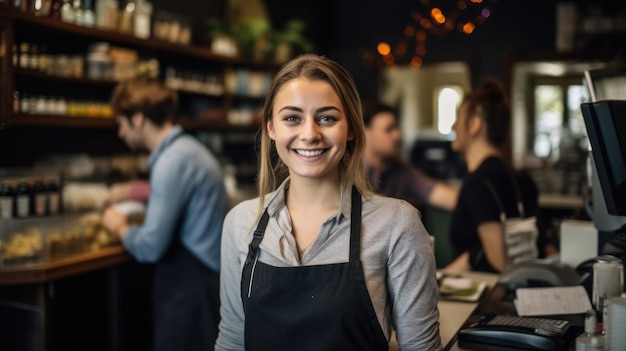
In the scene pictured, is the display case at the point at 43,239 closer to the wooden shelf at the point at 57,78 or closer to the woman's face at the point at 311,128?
the wooden shelf at the point at 57,78

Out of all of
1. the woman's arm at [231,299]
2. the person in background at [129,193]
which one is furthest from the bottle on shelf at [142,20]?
the woman's arm at [231,299]

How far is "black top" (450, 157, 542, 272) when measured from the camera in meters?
2.86

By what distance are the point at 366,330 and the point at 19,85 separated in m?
2.98

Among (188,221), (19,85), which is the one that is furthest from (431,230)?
(19,85)

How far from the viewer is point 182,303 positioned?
3074 millimetres

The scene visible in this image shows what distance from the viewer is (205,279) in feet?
10.2

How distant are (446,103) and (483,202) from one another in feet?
21.5

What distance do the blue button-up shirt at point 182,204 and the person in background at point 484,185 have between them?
1.13m

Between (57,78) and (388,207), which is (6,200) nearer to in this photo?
(57,78)

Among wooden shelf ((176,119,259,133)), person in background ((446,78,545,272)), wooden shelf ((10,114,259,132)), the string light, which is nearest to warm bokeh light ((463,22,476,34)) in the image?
the string light

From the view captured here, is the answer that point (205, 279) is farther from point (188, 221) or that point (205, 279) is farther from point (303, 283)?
point (303, 283)

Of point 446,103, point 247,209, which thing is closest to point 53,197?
point 247,209

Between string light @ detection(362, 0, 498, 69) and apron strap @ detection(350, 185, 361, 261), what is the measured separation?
5.49 m

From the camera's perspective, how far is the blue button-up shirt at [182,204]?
299cm
